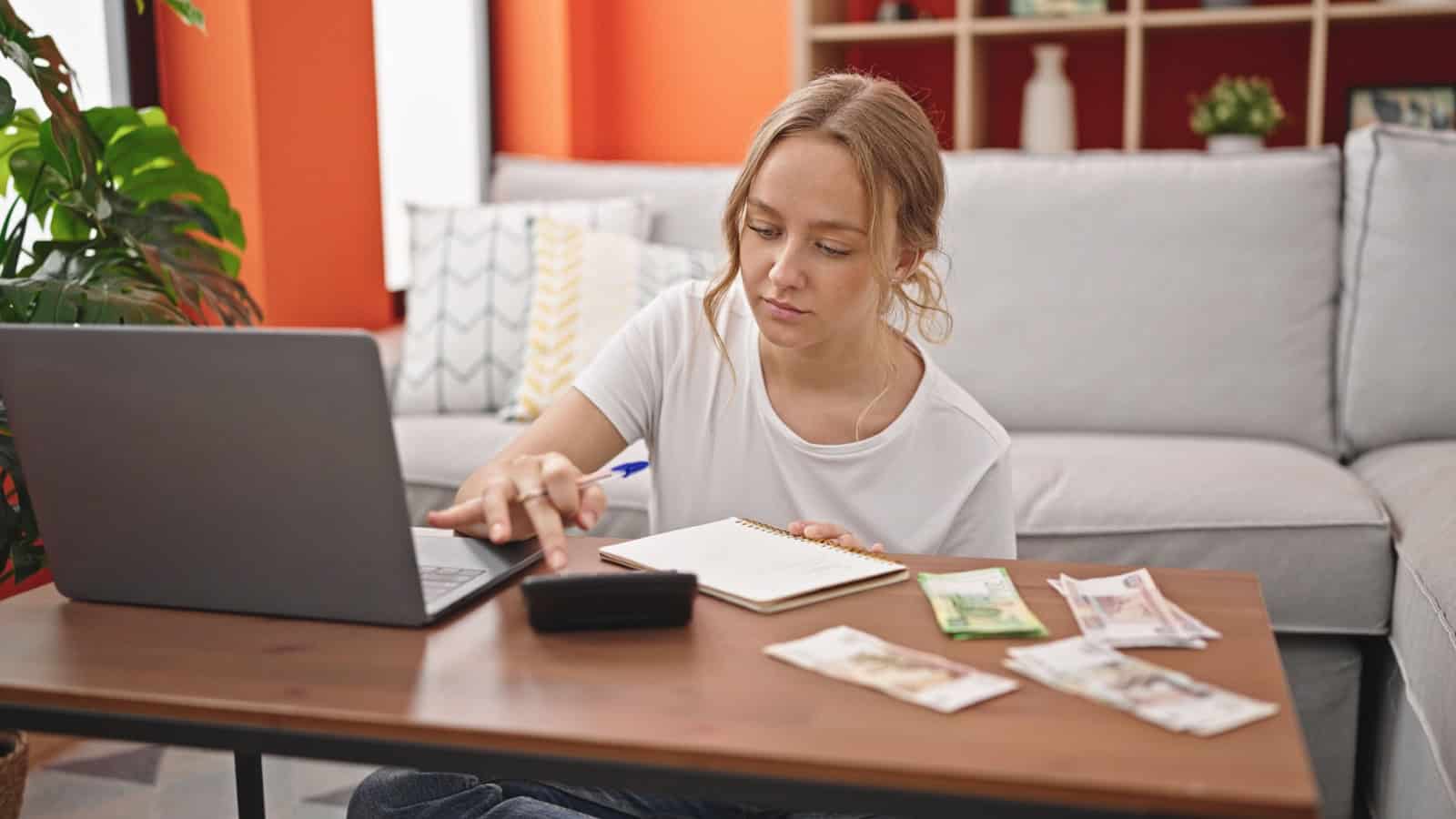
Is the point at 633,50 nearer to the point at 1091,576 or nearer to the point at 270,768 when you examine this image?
the point at 270,768

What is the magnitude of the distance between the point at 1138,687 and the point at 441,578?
0.53 m

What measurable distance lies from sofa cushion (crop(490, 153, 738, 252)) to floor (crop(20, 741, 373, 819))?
4.12ft

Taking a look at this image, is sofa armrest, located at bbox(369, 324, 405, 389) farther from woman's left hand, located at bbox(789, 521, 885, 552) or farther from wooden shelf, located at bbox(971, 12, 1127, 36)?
wooden shelf, located at bbox(971, 12, 1127, 36)

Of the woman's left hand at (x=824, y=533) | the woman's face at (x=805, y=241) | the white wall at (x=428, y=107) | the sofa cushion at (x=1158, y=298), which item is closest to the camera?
the woman's left hand at (x=824, y=533)

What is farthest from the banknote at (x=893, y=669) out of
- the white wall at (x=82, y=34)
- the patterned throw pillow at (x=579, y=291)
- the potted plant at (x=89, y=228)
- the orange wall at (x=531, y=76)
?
the orange wall at (x=531, y=76)

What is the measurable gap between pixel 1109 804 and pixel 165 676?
1.91 feet

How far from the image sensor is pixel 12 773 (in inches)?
71.1

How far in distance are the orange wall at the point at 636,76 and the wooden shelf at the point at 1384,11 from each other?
5.18ft

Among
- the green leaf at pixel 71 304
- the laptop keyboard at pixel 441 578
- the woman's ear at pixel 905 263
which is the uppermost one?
the woman's ear at pixel 905 263

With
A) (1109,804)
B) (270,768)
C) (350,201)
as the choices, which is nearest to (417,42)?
(350,201)

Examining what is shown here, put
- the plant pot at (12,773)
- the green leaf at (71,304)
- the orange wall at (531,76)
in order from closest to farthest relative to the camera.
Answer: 1. the green leaf at (71,304)
2. the plant pot at (12,773)
3. the orange wall at (531,76)

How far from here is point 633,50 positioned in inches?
176

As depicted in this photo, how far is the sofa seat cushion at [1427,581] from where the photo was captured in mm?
1583

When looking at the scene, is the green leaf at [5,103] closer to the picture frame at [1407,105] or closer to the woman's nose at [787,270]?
the woman's nose at [787,270]
